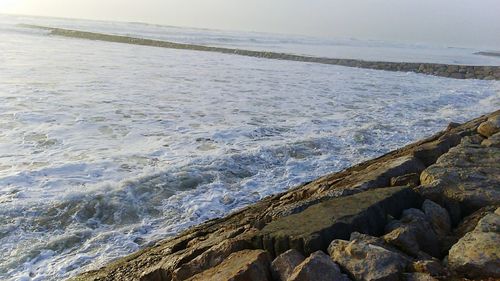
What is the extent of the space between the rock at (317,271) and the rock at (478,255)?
31.3 inches

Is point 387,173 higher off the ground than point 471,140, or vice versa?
point 471,140

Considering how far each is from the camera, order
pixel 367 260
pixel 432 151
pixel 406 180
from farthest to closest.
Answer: pixel 432 151
pixel 406 180
pixel 367 260

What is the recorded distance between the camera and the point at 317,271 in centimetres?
281

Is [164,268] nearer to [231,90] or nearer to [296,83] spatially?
[231,90]

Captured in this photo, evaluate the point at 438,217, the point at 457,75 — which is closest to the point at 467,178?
the point at 438,217

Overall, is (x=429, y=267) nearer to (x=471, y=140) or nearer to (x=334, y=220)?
(x=334, y=220)

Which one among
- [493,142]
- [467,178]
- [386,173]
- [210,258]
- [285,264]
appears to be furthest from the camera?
[493,142]

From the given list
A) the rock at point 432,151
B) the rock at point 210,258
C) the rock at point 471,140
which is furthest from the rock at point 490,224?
the rock at point 471,140

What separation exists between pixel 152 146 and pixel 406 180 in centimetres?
490

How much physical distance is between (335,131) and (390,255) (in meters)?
7.02

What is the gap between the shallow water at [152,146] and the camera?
5105mm

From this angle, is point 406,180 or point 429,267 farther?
point 406,180

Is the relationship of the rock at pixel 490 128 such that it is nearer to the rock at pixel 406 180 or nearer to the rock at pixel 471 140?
the rock at pixel 471 140

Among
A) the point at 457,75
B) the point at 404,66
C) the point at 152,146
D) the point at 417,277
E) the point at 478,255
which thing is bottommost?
the point at 152,146
